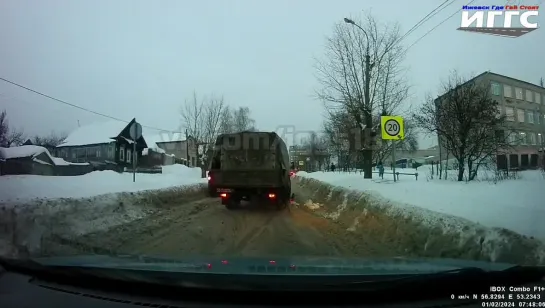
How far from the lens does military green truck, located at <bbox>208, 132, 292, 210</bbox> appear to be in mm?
13789

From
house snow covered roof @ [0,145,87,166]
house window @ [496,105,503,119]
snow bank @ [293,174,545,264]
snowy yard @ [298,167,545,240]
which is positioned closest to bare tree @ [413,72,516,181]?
house window @ [496,105,503,119]

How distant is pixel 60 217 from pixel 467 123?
15.6 m

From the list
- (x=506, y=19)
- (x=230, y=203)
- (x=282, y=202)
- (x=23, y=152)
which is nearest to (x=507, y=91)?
(x=506, y=19)

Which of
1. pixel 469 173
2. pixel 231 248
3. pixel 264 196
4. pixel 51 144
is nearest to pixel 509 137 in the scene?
pixel 469 173

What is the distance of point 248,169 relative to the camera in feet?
45.7

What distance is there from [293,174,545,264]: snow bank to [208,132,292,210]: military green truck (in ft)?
6.70

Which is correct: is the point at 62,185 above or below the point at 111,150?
below

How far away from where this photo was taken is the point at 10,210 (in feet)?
27.9

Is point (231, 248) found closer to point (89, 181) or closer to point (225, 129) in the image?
point (89, 181)

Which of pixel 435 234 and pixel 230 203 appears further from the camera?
pixel 230 203

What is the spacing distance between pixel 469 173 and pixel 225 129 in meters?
10.2

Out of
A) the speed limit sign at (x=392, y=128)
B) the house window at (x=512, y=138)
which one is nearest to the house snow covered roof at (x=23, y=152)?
the speed limit sign at (x=392, y=128)

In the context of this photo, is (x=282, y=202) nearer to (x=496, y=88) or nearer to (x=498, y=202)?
(x=498, y=202)

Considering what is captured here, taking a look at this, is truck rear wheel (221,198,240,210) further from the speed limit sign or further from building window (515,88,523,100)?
building window (515,88,523,100)
